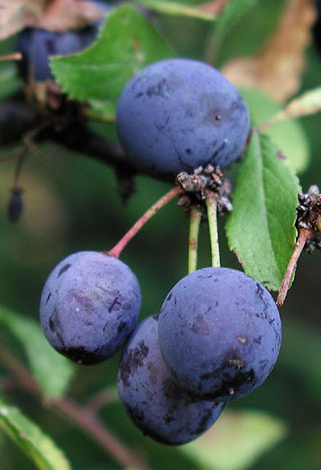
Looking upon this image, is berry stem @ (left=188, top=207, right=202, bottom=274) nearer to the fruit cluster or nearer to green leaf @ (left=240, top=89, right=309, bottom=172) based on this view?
the fruit cluster

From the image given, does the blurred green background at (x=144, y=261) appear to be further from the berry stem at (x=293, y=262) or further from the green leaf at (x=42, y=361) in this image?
the berry stem at (x=293, y=262)

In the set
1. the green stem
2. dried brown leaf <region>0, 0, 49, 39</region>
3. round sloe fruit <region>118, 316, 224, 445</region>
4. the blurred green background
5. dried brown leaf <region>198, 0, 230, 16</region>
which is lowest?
the blurred green background

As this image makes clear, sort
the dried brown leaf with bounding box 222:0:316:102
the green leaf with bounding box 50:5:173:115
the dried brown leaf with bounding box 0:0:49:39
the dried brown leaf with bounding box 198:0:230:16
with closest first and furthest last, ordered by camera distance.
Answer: the green leaf with bounding box 50:5:173:115
the dried brown leaf with bounding box 0:0:49:39
the dried brown leaf with bounding box 198:0:230:16
the dried brown leaf with bounding box 222:0:316:102

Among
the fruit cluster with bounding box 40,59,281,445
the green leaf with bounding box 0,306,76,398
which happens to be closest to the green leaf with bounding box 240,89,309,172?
the fruit cluster with bounding box 40,59,281,445

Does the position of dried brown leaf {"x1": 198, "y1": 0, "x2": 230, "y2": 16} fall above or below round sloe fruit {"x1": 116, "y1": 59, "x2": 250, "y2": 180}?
above

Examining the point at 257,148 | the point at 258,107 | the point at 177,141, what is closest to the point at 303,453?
the point at 258,107

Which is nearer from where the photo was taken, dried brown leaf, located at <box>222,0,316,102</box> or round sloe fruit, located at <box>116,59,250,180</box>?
round sloe fruit, located at <box>116,59,250,180</box>
